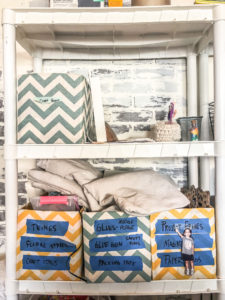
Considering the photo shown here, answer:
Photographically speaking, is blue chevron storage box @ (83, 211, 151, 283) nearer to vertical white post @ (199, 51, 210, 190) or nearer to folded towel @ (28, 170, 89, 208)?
folded towel @ (28, 170, 89, 208)

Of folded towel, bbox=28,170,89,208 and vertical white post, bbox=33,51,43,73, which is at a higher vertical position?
vertical white post, bbox=33,51,43,73

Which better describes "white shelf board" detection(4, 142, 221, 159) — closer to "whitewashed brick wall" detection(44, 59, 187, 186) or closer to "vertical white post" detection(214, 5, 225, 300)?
"vertical white post" detection(214, 5, 225, 300)

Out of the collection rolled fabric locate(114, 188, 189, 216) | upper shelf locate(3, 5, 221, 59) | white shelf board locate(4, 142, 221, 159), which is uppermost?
upper shelf locate(3, 5, 221, 59)

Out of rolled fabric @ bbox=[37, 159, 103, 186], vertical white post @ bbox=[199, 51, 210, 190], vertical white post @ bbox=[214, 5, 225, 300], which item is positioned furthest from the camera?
vertical white post @ bbox=[199, 51, 210, 190]

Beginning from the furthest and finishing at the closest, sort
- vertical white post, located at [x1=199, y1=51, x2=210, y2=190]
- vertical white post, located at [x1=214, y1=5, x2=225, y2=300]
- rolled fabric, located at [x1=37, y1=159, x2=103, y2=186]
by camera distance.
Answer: vertical white post, located at [x1=199, y1=51, x2=210, y2=190], rolled fabric, located at [x1=37, y1=159, x2=103, y2=186], vertical white post, located at [x1=214, y1=5, x2=225, y2=300]

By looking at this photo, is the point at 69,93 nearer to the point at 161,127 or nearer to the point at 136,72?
the point at 161,127

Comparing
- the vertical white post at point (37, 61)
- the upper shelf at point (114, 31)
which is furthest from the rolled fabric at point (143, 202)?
the vertical white post at point (37, 61)

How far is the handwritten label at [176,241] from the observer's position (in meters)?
1.07

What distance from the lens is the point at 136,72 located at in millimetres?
1567

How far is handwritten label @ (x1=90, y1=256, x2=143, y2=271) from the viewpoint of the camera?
1.06 metres

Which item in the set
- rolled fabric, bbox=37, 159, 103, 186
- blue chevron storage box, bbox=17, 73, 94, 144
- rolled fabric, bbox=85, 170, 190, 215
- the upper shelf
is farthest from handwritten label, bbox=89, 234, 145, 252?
the upper shelf

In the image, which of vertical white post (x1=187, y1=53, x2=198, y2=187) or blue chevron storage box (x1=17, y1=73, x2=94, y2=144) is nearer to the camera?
blue chevron storage box (x1=17, y1=73, x2=94, y2=144)

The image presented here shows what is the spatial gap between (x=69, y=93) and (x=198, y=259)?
2.60ft

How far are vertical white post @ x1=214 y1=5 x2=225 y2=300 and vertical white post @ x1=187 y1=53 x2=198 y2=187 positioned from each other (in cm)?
43
